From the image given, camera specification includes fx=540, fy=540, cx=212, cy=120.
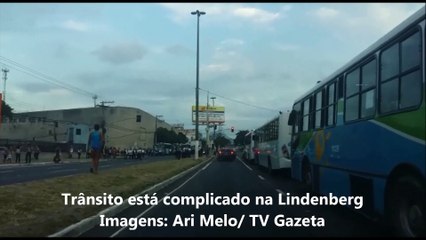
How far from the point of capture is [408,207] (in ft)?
25.8

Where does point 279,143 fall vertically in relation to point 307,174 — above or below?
above

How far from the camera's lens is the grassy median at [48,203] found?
1002 cm

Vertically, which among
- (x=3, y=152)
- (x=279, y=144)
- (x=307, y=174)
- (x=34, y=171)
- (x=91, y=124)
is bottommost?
(x=34, y=171)

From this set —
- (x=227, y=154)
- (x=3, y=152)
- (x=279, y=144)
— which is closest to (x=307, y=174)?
(x=279, y=144)

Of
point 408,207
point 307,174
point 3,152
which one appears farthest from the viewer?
point 3,152

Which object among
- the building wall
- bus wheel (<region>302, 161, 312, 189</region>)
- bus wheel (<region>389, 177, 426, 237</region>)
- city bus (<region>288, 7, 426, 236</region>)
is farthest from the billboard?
bus wheel (<region>389, 177, 426, 237</region>)

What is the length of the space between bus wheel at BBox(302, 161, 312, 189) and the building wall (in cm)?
9910

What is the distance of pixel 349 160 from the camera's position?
10.9 m

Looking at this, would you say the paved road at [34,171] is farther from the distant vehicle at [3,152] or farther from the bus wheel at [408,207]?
the bus wheel at [408,207]

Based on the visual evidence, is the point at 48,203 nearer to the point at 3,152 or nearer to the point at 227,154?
the point at 3,152

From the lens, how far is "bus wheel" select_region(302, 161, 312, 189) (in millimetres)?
15678

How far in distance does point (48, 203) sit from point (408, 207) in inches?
366

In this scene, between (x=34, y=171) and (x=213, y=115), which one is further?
(x=213, y=115)

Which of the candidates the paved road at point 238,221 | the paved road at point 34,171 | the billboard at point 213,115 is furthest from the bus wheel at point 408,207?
the billboard at point 213,115
